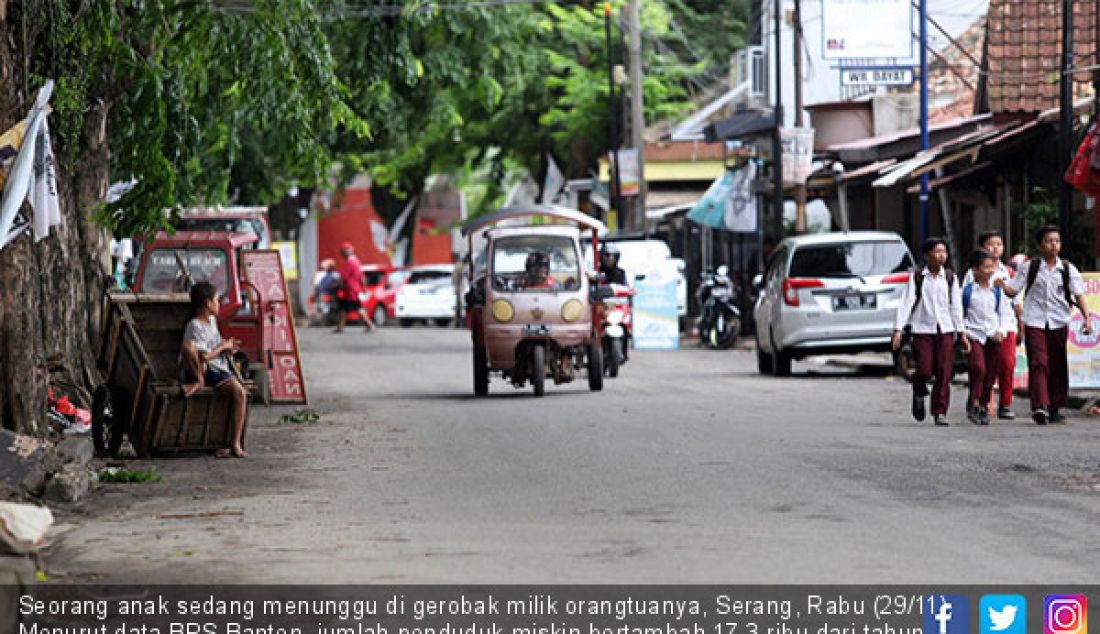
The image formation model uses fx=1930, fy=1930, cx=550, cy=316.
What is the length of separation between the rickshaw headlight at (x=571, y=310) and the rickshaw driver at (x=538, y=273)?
0.26 metres

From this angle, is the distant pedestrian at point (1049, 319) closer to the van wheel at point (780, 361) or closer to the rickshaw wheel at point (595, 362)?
the rickshaw wheel at point (595, 362)

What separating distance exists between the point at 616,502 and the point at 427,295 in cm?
4160

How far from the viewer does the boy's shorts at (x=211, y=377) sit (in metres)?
15.7

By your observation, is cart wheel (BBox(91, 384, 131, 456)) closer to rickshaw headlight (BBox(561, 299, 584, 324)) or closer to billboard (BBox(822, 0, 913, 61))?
rickshaw headlight (BBox(561, 299, 584, 324))

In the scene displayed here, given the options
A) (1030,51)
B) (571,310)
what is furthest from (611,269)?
(1030,51)

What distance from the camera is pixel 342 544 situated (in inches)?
404

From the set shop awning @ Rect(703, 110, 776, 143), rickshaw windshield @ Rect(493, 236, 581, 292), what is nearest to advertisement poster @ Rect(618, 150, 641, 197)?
shop awning @ Rect(703, 110, 776, 143)

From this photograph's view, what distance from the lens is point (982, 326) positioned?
1845 cm

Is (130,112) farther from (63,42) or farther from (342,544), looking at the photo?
(342,544)

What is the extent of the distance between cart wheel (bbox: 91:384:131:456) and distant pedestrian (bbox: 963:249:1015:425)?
781 centimetres

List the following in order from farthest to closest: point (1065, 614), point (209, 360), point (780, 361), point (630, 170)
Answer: point (630, 170) < point (780, 361) < point (209, 360) < point (1065, 614)

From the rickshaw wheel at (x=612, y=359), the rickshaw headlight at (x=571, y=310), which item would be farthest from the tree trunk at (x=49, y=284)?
the rickshaw wheel at (x=612, y=359)

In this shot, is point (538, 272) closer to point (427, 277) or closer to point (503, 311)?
point (503, 311)

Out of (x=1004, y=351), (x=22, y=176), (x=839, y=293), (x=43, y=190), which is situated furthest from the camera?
(x=839, y=293)
